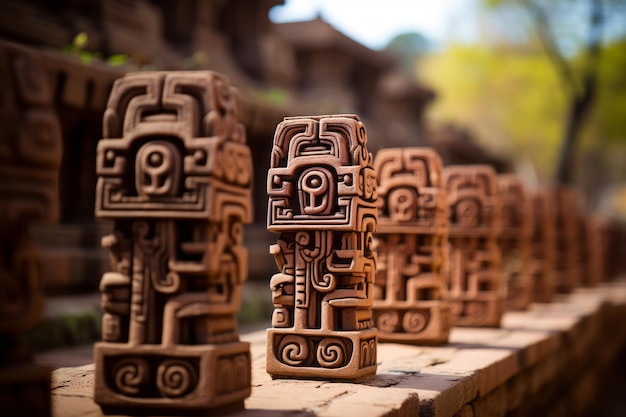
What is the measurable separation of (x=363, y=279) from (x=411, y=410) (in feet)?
3.21

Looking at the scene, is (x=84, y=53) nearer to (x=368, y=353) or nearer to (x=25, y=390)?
(x=368, y=353)

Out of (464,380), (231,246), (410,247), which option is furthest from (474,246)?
(231,246)

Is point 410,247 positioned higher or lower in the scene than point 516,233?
lower

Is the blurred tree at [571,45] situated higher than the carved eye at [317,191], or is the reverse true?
the blurred tree at [571,45]

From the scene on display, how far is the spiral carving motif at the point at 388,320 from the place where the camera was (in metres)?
6.40

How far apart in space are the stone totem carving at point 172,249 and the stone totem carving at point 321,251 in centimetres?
93

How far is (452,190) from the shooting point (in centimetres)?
802

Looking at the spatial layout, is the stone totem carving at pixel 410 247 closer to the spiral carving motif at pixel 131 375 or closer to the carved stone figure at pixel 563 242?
the spiral carving motif at pixel 131 375

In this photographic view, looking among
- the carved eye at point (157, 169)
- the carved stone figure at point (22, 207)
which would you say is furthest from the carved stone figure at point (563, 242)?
the carved stone figure at point (22, 207)

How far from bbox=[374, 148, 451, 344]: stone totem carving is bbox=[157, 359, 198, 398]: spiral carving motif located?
2.97 m

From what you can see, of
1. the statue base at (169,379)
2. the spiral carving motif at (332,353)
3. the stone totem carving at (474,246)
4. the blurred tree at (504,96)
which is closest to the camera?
the statue base at (169,379)

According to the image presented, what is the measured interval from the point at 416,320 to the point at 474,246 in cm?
185

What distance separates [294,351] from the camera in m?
4.77

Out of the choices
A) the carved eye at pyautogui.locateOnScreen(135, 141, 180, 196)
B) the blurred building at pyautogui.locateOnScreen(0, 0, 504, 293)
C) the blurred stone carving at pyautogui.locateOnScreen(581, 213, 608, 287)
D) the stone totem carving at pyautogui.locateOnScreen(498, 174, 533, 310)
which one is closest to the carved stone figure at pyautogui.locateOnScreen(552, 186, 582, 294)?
the blurred stone carving at pyautogui.locateOnScreen(581, 213, 608, 287)
